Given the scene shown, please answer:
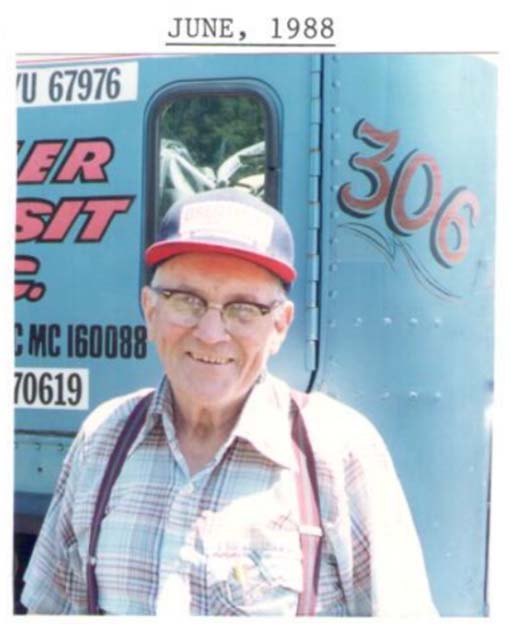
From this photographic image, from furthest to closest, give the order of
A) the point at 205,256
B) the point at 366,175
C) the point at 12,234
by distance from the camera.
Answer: the point at 12,234 < the point at 366,175 < the point at 205,256

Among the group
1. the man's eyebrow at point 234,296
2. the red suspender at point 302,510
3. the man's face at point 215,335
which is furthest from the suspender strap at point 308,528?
the man's eyebrow at point 234,296

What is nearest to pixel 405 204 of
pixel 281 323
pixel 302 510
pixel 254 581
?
pixel 281 323

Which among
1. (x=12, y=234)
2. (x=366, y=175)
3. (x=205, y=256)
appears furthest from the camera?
(x=12, y=234)

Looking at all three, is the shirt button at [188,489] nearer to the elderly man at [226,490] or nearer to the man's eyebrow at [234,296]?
the elderly man at [226,490]

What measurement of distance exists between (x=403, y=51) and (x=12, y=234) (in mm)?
941

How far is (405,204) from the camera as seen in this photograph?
1.84 metres

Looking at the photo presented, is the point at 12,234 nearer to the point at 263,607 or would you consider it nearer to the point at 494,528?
the point at 263,607

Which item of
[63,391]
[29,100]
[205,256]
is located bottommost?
[63,391]

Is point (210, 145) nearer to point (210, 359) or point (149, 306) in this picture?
point (149, 306)

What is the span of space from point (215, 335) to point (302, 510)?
37 cm

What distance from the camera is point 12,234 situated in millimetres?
1986

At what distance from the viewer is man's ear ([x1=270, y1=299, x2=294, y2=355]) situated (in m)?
1.75

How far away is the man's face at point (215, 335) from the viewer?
1679mm

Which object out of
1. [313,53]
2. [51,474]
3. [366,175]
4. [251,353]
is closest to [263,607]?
[251,353]
